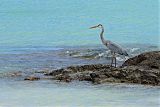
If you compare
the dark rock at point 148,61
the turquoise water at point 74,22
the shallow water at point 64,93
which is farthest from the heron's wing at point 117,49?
the turquoise water at point 74,22

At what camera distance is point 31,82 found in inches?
386

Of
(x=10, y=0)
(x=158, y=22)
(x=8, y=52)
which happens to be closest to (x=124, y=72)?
(x=8, y=52)

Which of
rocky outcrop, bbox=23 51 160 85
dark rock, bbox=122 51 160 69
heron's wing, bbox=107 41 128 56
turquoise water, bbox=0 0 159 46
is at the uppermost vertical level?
turquoise water, bbox=0 0 159 46

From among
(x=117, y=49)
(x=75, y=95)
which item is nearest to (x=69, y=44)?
(x=117, y=49)

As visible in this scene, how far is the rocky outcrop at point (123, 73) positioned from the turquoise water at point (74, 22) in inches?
269

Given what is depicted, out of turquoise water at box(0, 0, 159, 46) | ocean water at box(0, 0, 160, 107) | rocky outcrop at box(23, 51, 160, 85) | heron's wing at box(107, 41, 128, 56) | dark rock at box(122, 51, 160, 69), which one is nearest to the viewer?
ocean water at box(0, 0, 160, 107)

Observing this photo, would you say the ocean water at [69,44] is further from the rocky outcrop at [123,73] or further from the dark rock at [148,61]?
the dark rock at [148,61]

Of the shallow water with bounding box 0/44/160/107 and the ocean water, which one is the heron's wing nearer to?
the ocean water

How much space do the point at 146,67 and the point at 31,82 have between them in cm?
184

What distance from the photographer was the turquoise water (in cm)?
1873

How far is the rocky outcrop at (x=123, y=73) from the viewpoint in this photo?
30.7 ft

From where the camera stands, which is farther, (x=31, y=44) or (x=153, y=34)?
(x=153, y=34)

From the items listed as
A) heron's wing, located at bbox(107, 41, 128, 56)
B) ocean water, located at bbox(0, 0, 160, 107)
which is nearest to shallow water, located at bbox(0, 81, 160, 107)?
ocean water, located at bbox(0, 0, 160, 107)

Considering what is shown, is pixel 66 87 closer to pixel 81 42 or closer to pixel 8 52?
pixel 8 52
